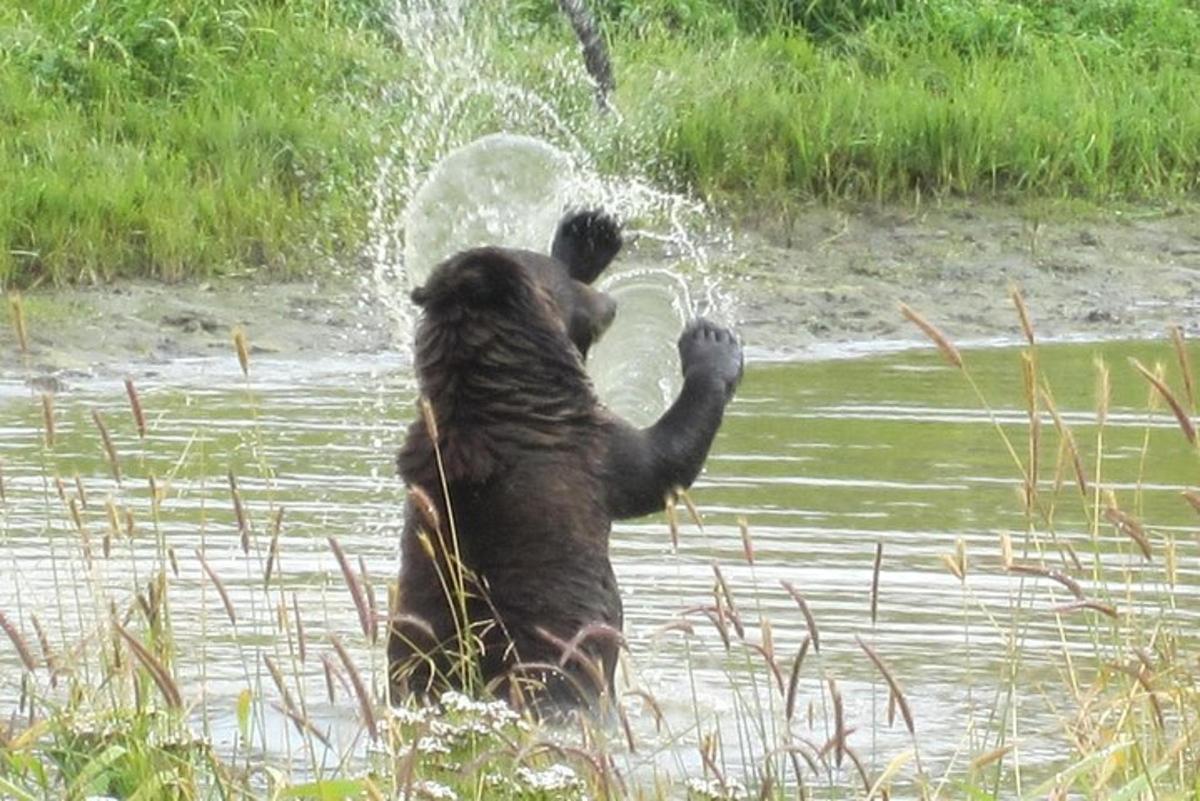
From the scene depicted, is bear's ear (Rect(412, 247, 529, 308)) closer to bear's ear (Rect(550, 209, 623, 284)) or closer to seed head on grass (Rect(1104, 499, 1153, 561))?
bear's ear (Rect(550, 209, 623, 284))

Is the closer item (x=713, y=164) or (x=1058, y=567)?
(x=1058, y=567)

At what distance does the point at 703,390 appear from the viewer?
19.2 ft

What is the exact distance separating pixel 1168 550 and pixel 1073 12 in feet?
35.1

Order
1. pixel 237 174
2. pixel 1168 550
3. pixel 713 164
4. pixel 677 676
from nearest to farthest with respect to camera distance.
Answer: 1. pixel 1168 550
2. pixel 677 676
3. pixel 237 174
4. pixel 713 164

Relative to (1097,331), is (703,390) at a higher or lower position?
higher

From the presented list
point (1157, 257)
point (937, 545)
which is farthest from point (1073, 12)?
point (937, 545)

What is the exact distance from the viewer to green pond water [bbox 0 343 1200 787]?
5.89m

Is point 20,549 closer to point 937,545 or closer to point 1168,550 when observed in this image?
point 937,545

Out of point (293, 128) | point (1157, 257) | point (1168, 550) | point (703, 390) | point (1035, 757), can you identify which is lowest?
point (1157, 257)

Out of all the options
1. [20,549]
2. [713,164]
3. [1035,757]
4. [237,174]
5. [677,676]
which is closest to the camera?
[1035,757]

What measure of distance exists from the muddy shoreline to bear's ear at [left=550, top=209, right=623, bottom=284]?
4330 millimetres

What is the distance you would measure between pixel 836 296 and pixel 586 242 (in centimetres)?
567

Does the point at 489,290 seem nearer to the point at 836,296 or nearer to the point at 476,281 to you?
the point at 476,281

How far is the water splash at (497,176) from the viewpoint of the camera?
381 inches
